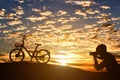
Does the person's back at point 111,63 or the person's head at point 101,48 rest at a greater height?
the person's head at point 101,48

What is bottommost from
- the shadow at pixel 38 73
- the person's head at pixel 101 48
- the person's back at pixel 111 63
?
the shadow at pixel 38 73

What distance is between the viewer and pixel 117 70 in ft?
36.7

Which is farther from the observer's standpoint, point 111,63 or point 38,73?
point 38,73

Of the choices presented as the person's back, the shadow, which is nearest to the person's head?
the person's back

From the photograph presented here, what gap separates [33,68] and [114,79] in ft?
26.9

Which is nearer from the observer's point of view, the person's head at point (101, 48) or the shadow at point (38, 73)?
the person's head at point (101, 48)

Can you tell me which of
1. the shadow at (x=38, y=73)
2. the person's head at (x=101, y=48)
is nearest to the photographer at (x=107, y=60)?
the person's head at (x=101, y=48)

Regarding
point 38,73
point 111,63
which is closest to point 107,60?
point 111,63

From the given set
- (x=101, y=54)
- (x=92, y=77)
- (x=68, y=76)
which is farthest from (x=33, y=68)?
(x=101, y=54)

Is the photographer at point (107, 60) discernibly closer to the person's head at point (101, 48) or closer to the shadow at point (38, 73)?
the person's head at point (101, 48)

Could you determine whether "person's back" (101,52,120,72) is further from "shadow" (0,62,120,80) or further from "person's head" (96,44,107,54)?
"shadow" (0,62,120,80)

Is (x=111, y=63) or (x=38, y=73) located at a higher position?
(x=111, y=63)

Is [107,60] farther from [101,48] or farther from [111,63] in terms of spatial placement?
[101,48]

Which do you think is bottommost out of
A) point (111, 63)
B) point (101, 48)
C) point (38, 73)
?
point (38, 73)
